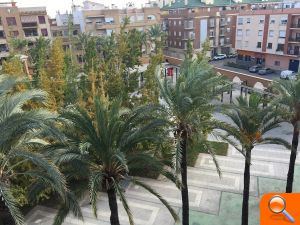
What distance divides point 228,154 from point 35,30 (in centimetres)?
4126

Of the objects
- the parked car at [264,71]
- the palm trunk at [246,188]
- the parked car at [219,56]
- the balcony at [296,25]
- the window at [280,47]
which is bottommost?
the parked car at [264,71]

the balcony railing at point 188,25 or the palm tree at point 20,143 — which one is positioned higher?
the balcony railing at point 188,25

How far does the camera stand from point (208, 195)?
16734mm

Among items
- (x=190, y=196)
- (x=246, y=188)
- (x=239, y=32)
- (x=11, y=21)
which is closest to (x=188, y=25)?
(x=239, y=32)

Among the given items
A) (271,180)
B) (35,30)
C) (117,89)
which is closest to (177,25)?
(35,30)

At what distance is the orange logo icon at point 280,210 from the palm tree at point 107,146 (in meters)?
5.80

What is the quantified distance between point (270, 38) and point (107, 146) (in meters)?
45.9

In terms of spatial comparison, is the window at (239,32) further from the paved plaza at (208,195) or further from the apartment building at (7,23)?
the apartment building at (7,23)

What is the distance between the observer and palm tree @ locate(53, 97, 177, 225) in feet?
30.9

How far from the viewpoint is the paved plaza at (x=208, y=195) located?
15.1 meters

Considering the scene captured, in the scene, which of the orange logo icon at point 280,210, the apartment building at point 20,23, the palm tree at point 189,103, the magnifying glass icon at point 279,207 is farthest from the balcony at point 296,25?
the magnifying glass icon at point 279,207

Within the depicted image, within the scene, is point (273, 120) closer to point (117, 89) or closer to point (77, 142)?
point (77, 142)

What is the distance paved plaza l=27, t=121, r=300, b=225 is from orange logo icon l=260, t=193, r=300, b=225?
12028 mm

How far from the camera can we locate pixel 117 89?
22.9 meters
